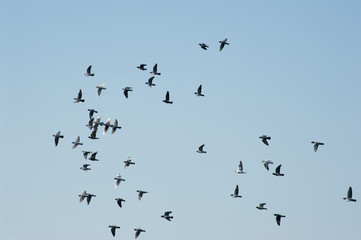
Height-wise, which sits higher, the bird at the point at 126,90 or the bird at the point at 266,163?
the bird at the point at 126,90

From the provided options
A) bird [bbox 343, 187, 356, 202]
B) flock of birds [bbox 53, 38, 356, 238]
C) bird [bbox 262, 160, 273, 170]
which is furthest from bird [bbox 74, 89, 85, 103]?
bird [bbox 343, 187, 356, 202]

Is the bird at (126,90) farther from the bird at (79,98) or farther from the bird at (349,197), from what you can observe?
the bird at (349,197)

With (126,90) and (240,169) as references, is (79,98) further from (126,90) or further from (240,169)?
(240,169)

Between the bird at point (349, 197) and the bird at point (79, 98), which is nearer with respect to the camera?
the bird at point (349, 197)

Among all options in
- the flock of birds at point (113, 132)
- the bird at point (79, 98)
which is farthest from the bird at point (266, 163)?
the bird at point (79, 98)

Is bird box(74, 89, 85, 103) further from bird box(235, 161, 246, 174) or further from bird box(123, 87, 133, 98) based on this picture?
bird box(235, 161, 246, 174)

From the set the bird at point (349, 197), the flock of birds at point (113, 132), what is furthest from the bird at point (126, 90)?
the bird at point (349, 197)

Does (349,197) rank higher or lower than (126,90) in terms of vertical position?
lower

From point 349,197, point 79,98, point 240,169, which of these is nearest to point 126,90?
point 79,98

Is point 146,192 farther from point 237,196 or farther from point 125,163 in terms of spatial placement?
point 237,196

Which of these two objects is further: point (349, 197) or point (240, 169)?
point (240, 169)

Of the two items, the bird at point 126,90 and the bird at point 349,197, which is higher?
the bird at point 126,90

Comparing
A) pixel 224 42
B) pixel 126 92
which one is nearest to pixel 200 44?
pixel 224 42

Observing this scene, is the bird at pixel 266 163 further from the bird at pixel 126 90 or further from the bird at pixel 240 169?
the bird at pixel 126 90
